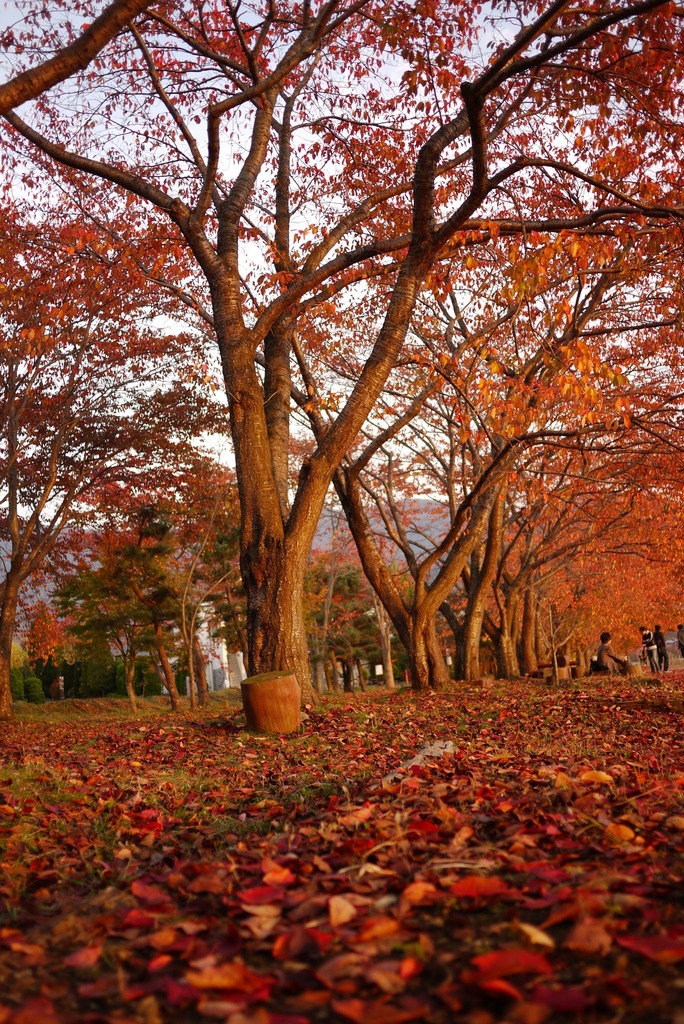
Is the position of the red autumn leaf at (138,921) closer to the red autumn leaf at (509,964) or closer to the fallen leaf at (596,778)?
the red autumn leaf at (509,964)

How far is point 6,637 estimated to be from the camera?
1458cm

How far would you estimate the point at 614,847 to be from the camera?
2.78 m

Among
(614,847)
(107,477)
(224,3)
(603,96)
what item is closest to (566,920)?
(614,847)

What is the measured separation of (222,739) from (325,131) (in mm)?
8579

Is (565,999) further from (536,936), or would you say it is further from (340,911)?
(340,911)

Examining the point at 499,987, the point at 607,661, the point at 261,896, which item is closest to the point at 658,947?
the point at 499,987

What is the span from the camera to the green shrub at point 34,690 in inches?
1099

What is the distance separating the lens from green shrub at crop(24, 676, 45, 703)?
27922 mm

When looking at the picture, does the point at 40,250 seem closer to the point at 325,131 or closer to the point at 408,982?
the point at 325,131

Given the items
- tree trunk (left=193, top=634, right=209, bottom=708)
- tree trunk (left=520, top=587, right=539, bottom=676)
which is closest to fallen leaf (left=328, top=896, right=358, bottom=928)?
tree trunk (left=520, top=587, right=539, bottom=676)

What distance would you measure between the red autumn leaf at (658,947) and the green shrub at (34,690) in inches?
1126

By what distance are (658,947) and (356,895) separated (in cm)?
89

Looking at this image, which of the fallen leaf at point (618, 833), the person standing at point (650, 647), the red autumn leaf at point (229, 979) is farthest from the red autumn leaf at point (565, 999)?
the person standing at point (650, 647)

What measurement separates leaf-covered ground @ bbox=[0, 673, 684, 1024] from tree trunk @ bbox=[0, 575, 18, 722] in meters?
9.41
